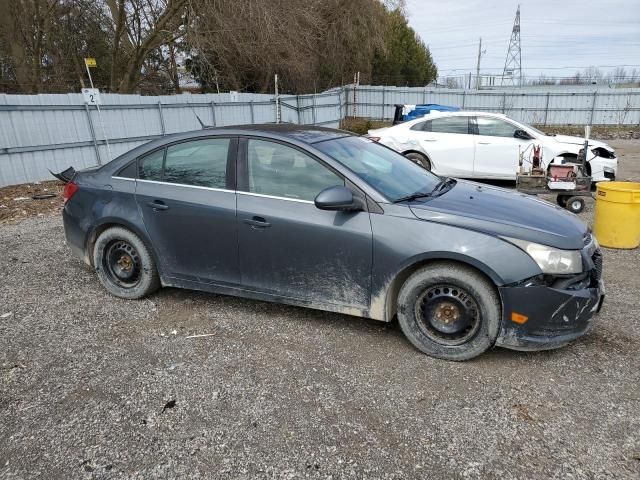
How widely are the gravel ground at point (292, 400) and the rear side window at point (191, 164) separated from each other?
1.15m

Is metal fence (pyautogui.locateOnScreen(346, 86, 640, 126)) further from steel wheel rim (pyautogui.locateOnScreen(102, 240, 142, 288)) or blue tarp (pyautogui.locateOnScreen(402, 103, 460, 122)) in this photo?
steel wheel rim (pyautogui.locateOnScreen(102, 240, 142, 288))

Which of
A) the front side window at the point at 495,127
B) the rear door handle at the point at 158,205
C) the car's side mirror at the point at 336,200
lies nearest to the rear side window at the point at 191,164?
the rear door handle at the point at 158,205

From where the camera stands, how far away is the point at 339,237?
3.31 m

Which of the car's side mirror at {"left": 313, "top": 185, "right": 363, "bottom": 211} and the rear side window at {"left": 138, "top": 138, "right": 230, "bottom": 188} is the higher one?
the rear side window at {"left": 138, "top": 138, "right": 230, "bottom": 188}

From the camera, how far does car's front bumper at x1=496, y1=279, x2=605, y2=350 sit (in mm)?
2922

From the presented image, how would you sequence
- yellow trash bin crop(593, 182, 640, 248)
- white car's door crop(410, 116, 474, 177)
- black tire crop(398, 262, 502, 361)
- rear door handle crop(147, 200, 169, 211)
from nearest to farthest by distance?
black tire crop(398, 262, 502, 361) → rear door handle crop(147, 200, 169, 211) → yellow trash bin crop(593, 182, 640, 248) → white car's door crop(410, 116, 474, 177)

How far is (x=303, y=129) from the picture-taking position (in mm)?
4031

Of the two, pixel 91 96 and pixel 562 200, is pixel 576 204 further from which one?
pixel 91 96

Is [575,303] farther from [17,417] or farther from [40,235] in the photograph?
[40,235]

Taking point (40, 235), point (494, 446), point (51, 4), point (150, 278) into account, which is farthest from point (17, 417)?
point (51, 4)

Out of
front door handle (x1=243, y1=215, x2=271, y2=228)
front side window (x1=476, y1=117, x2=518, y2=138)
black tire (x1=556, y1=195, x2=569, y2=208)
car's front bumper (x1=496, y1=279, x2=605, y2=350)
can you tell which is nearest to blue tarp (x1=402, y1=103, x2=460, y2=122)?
front side window (x1=476, y1=117, x2=518, y2=138)

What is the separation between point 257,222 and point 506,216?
1.81 meters

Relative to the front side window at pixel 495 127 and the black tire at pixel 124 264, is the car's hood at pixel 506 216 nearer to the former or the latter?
the black tire at pixel 124 264

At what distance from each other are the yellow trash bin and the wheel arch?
3527mm
